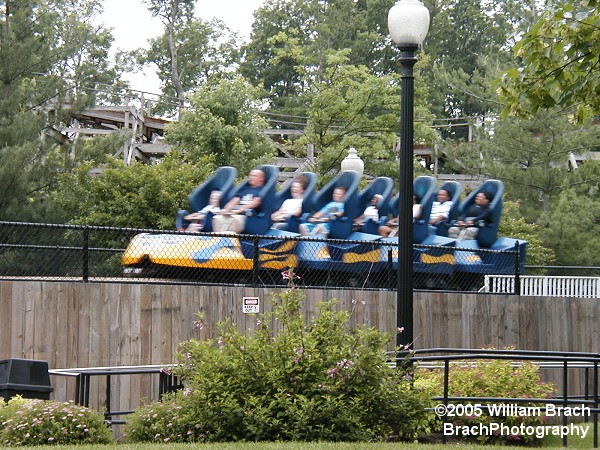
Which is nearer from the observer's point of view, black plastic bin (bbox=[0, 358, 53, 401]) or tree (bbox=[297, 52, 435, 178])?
black plastic bin (bbox=[0, 358, 53, 401])

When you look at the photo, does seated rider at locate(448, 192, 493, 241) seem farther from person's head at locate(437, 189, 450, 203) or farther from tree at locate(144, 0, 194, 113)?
tree at locate(144, 0, 194, 113)

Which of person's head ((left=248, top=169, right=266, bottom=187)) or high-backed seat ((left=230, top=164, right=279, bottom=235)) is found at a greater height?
person's head ((left=248, top=169, right=266, bottom=187))

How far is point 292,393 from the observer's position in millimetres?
9359

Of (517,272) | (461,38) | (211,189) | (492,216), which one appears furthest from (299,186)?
(461,38)

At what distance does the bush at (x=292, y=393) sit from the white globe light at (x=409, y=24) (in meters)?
3.47

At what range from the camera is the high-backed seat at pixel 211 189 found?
1792 cm

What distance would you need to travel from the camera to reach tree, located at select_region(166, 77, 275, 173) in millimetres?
33000

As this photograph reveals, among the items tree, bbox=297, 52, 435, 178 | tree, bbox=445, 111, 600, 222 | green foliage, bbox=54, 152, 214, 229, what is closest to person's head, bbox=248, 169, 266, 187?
green foliage, bbox=54, 152, 214, 229

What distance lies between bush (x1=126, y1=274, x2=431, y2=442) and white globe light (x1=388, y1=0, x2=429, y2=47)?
3.47 meters

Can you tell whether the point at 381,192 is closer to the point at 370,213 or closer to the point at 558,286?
the point at 370,213

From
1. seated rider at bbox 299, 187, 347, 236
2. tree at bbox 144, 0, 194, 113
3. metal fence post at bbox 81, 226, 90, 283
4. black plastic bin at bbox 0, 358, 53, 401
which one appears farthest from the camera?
tree at bbox 144, 0, 194, 113

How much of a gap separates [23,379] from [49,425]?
1873 millimetres

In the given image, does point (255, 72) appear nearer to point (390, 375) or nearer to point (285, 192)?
point (285, 192)

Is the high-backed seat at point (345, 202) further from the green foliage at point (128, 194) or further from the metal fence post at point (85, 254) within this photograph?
the green foliage at point (128, 194)
